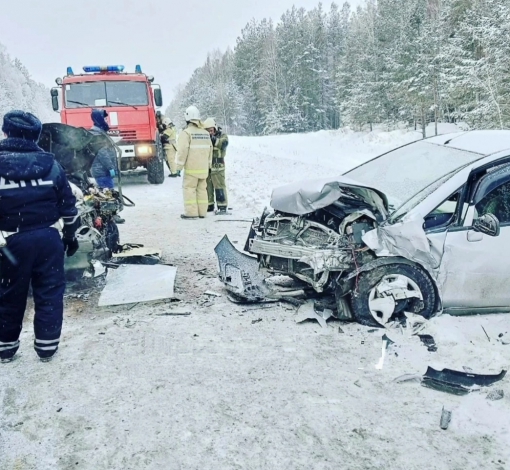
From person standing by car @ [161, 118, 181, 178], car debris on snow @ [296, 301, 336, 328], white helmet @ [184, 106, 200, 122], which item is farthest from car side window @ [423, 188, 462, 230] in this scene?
person standing by car @ [161, 118, 181, 178]

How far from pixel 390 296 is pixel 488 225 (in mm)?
907

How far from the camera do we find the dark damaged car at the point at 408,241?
3.85 m

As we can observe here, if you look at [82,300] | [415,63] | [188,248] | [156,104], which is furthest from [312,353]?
[415,63]

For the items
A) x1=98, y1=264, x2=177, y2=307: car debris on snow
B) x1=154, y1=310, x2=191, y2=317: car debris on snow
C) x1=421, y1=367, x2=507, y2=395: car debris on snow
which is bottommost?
x1=421, y1=367, x2=507, y2=395: car debris on snow

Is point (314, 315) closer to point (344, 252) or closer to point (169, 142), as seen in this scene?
point (344, 252)

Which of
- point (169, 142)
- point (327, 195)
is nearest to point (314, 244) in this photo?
point (327, 195)

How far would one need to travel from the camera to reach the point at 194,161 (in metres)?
8.45

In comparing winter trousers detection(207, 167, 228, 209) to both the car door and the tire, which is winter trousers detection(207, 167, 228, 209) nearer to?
the tire

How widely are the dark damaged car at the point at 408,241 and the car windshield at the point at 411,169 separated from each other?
2cm

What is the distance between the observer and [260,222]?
15.7 feet

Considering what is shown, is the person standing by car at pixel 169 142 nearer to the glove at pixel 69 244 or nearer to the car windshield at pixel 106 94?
the car windshield at pixel 106 94

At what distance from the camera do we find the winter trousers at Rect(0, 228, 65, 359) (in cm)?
330

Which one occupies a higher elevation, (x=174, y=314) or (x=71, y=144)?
(x=71, y=144)

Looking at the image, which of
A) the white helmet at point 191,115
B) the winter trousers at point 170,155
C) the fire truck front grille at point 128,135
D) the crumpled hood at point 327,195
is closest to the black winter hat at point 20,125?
the crumpled hood at point 327,195
